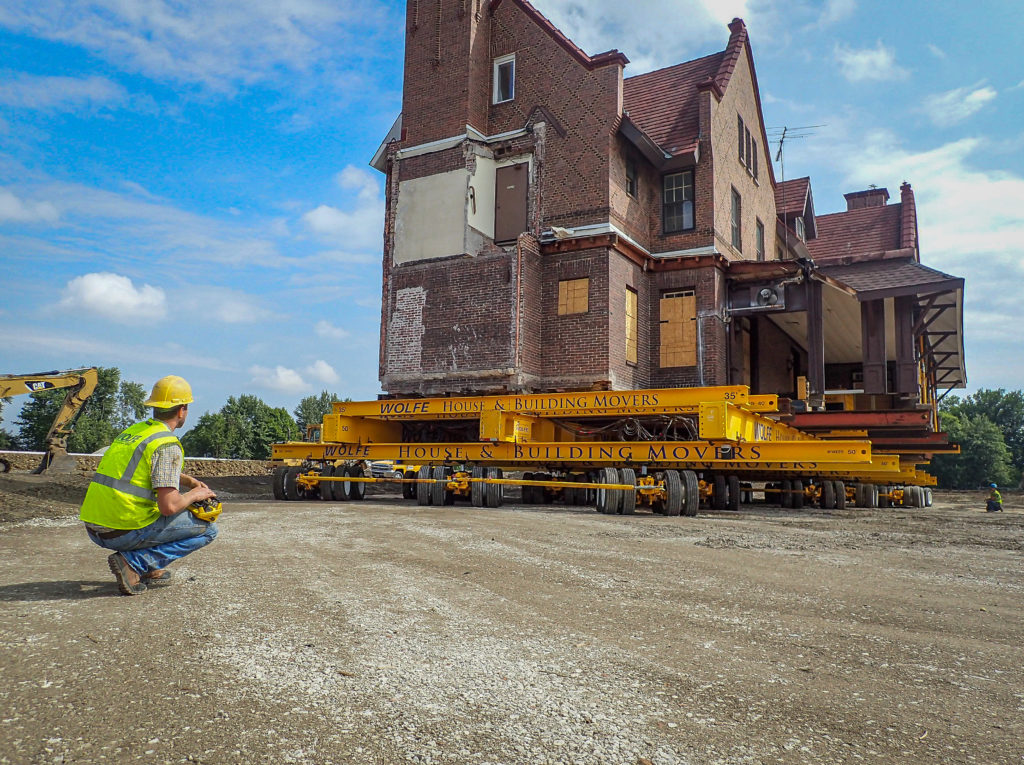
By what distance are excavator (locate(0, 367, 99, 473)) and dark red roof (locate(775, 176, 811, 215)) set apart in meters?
24.1

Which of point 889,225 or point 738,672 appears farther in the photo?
point 889,225

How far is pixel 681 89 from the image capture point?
20.6 m

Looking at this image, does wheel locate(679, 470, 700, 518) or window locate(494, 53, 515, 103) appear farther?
window locate(494, 53, 515, 103)

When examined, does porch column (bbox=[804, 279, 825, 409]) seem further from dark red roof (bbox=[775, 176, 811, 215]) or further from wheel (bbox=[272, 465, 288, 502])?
wheel (bbox=[272, 465, 288, 502])

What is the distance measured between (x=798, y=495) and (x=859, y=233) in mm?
16786

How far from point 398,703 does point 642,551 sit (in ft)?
15.0

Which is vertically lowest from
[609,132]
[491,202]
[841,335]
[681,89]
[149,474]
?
[149,474]

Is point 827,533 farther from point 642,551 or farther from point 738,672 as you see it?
point 738,672

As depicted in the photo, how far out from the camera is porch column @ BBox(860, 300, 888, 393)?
17453 mm

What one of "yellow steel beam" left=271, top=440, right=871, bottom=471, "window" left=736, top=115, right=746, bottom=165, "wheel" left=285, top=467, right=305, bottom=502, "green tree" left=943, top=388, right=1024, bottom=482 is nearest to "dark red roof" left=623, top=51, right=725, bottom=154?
"window" left=736, top=115, right=746, bottom=165

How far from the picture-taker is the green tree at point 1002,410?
73.0 metres

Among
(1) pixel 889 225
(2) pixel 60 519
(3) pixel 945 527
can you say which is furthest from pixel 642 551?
(1) pixel 889 225

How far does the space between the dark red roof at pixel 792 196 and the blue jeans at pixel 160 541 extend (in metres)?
25.9

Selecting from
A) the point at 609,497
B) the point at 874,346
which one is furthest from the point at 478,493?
the point at 874,346
